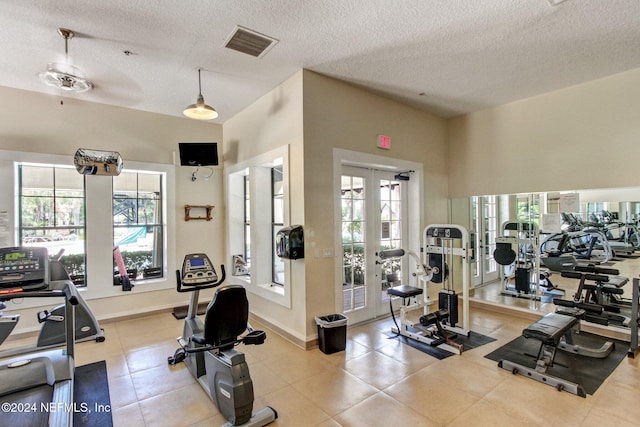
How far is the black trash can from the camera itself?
3557mm

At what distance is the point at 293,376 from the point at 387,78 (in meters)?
3.67

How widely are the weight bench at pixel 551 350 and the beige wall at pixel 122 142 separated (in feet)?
15.7

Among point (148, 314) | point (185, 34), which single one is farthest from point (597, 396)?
point (148, 314)

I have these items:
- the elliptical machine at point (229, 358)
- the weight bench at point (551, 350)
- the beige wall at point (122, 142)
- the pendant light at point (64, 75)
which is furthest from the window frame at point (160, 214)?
the weight bench at point (551, 350)

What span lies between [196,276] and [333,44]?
2.76m

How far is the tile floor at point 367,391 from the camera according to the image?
95.6 inches

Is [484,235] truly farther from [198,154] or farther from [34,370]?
[34,370]

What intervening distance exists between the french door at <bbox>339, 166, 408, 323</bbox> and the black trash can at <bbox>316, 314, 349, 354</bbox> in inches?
21.7

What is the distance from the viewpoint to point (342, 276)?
161 inches

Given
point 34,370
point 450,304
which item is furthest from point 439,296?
point 34,370

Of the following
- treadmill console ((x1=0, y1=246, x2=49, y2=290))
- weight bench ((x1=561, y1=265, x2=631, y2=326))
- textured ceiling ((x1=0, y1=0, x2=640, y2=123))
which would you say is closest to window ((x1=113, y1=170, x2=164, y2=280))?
textured ceiling ((x1=0, y1=0, x2=640, y2=123))

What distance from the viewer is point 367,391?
279 cm

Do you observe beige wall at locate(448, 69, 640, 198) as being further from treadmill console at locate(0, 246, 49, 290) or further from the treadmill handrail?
treadmill console at locate(0, 246, 49, 290)

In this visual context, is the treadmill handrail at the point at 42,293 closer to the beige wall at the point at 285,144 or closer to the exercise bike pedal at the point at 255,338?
the exercise bike pedal at the point at 255,338
